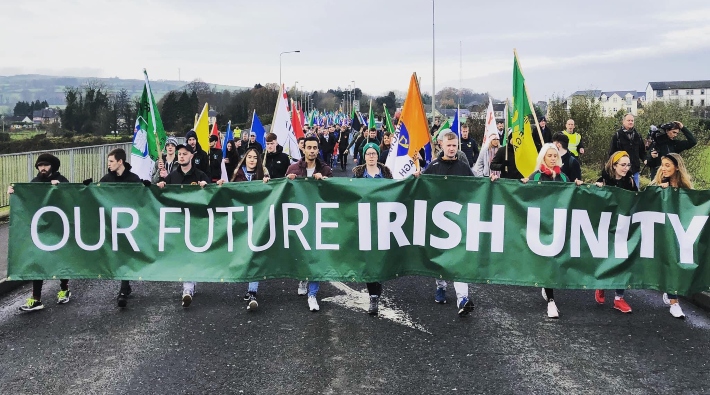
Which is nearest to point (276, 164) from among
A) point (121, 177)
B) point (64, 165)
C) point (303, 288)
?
point (303, 288)

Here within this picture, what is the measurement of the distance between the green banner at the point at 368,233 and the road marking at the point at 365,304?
415 millimetres

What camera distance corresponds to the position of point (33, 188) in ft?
23.7

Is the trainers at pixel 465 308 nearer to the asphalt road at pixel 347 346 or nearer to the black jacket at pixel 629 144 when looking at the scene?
the asphalt road at pixel 347 346

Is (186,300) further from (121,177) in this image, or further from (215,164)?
(215,164)

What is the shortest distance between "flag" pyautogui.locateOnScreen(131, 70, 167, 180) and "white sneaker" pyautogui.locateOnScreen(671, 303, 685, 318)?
21.9 ft

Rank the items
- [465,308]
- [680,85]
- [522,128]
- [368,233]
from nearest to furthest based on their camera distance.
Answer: [465,308] < [368,233] < [522,128] < [680,85]

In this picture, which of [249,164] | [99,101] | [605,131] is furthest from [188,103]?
[249,164]

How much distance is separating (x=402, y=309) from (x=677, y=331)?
2.69m

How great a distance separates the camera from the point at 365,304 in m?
7.53

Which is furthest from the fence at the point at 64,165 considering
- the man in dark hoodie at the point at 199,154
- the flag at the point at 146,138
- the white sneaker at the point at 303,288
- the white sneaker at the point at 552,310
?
the white sneaker at the point at 552,310

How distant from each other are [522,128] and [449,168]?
2210 millimetres

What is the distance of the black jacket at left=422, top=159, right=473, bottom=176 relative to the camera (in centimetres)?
723

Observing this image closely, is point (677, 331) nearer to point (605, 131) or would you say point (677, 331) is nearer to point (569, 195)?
point (569, 195)

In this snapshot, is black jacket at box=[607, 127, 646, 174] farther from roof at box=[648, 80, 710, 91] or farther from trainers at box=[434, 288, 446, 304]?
roof at box=[648, 80, 710, 91]
